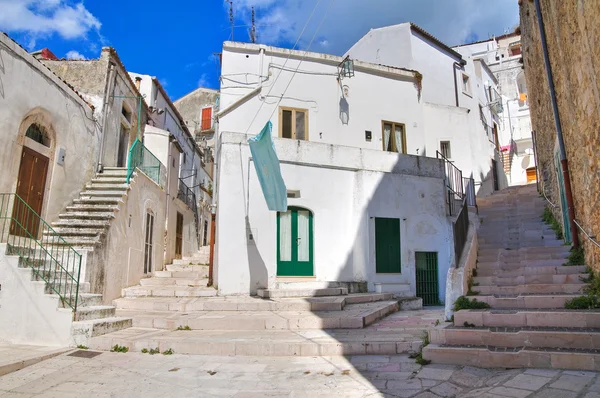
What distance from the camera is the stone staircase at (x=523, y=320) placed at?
4.91m

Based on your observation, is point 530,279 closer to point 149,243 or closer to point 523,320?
point 523,320

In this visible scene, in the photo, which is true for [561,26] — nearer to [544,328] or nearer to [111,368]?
[544,328]

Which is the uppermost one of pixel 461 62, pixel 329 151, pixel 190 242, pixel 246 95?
pixel 461 62

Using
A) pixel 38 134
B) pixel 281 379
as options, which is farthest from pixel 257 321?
pixel 38 134

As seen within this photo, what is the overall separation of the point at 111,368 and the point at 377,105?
42.2ft

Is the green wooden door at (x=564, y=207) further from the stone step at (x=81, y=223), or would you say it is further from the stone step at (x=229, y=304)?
the stone step at (x=81, y=223)

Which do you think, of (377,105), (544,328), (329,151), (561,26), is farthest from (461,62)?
(544,328)

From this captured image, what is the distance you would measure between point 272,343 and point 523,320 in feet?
12.5

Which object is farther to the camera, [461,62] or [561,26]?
[461,62]

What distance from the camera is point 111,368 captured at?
5531 mm

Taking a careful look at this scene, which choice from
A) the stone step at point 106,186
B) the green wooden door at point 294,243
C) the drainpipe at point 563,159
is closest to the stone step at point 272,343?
the drainpipe at point 563,159

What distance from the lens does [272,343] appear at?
632 cm

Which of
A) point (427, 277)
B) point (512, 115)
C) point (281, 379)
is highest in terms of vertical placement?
point (512, 115)

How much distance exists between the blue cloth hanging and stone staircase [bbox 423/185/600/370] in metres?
5.04
